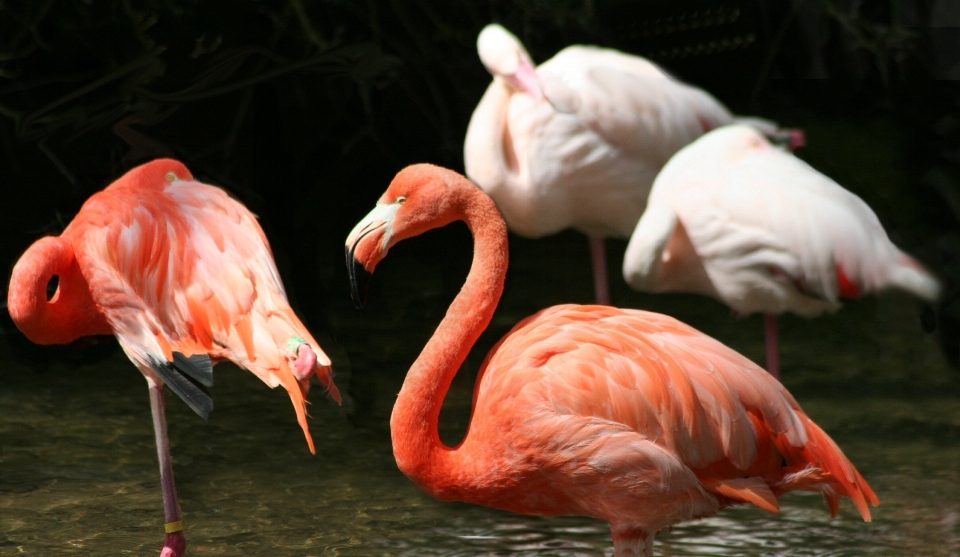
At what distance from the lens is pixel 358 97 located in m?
5.84

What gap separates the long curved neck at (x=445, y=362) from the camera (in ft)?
7.13

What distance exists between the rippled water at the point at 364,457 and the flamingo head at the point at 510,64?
3.55 ft

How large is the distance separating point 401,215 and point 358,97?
3740 millimetres

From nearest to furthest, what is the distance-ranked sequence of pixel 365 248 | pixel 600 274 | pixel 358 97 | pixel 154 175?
pixel 365 248, pixel 154 175, pixel 600 274, pixel 358 97

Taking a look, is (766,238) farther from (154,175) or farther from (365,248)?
(154,175)

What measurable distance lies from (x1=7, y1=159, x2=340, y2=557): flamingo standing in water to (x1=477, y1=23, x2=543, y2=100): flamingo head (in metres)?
1.39

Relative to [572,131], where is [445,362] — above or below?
below

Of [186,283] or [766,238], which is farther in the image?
[766,238]

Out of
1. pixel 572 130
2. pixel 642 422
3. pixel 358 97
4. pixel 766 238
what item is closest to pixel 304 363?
pixel 642 422

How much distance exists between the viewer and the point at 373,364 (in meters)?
4.27

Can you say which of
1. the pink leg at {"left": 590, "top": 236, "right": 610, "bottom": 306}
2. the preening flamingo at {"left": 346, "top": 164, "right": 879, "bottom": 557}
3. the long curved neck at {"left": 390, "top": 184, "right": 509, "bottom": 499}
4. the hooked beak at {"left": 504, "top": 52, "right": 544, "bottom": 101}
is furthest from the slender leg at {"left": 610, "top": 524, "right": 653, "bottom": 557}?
the hooked beak at {"left": 504, "top": 52, "right": 544, "bottom": 101}

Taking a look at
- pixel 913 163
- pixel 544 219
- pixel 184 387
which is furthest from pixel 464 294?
pixel 913 163

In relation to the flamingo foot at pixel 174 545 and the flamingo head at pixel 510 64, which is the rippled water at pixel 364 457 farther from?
the flamingo head at pixel 510 64

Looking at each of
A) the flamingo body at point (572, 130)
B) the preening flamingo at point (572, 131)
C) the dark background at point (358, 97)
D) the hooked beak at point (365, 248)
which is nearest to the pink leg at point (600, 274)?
the preening flamingo at point (572, 131)
